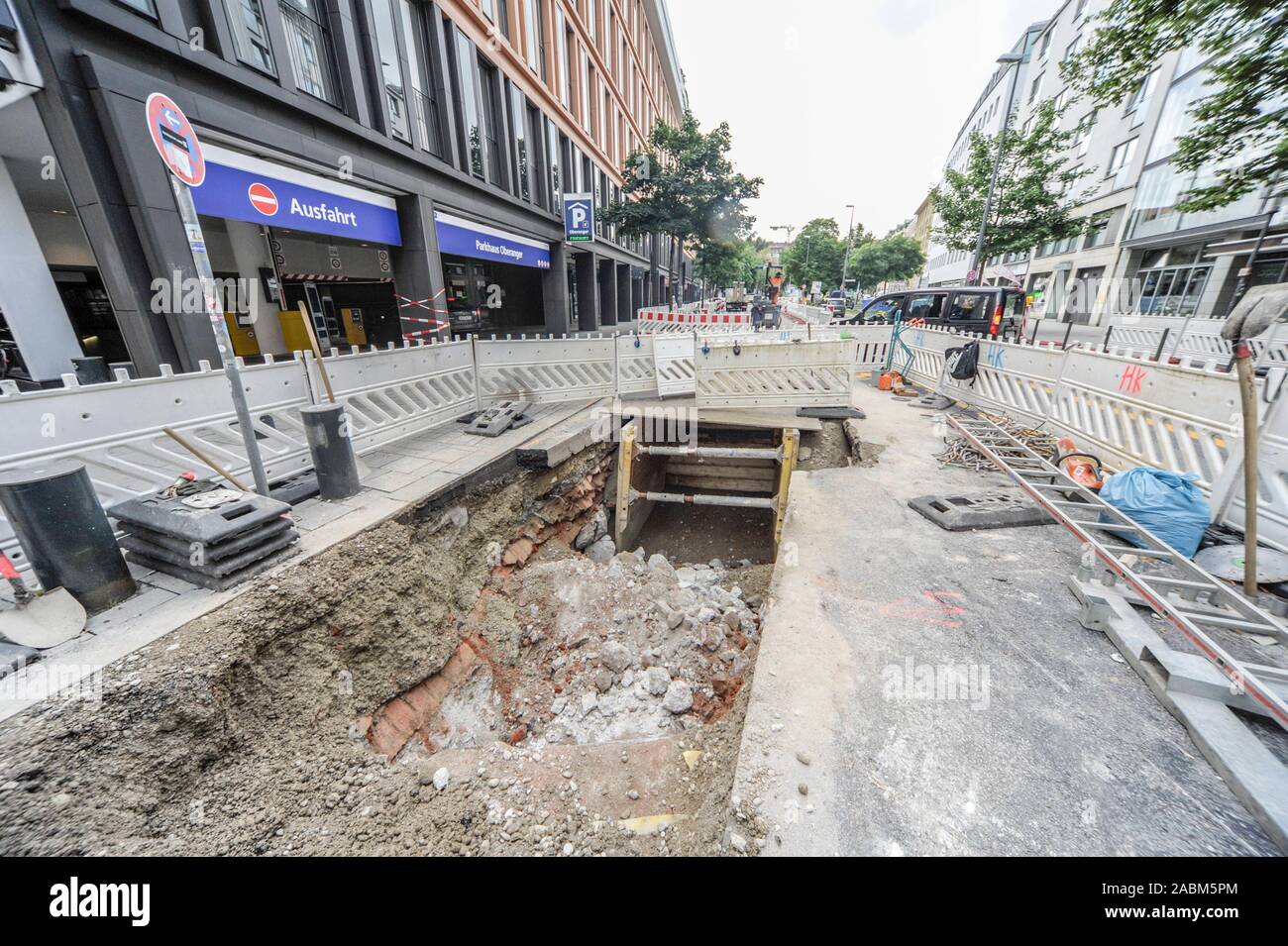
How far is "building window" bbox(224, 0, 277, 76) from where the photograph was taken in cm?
609

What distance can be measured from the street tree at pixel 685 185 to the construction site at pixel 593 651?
52.0 feet

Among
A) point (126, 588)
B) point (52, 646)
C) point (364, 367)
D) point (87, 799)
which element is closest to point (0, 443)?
point (126, 588)

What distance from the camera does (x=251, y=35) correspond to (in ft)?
20.8

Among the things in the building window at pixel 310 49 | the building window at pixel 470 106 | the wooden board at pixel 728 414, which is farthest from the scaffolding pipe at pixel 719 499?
the building window at pixel 470 106

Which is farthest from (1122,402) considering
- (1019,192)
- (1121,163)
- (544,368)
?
(1121,163)

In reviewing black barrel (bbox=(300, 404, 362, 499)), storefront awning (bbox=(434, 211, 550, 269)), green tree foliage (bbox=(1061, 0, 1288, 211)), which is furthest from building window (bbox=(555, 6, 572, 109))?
black barrel (bbox=(300, 404, 362, 499))

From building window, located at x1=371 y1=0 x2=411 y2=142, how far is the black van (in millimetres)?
13069

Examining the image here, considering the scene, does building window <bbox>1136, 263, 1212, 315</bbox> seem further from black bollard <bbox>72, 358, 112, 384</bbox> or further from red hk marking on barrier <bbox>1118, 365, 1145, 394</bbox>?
black bollard <bbox>72, 358, 112, 384</bbox>

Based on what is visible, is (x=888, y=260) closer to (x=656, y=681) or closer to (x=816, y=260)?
(x=816, y=260)

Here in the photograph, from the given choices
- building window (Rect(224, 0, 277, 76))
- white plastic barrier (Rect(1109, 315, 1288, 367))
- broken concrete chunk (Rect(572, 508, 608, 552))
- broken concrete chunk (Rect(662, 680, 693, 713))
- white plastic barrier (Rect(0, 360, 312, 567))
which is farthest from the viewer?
white plastic barrier (Rect(1109, 315, 1288, 367))

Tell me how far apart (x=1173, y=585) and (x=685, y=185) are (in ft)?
63.6

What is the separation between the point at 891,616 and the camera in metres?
3.18

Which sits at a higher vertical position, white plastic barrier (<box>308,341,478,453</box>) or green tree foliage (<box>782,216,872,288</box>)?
green tree foliage (<box>782,216,872,288</box>)
